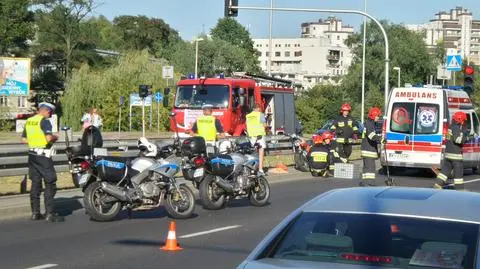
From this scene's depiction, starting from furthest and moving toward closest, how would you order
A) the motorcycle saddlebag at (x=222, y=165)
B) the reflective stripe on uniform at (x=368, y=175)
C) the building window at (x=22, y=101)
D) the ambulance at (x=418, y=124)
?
1. the building window at (x=22, y=101)
2. the ambulance at (x=418, y=124)
3. the reflective stripe on uniform at (x=368, y=175)
4. the motorcycle saddlebag at (x=222, y=165)

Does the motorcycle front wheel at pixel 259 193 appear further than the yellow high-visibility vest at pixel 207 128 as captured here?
No

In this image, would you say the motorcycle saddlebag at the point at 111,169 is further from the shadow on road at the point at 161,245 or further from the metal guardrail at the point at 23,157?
the metal guardrail at the point at 23,157

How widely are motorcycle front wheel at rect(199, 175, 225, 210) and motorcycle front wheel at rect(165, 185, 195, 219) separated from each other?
964mm

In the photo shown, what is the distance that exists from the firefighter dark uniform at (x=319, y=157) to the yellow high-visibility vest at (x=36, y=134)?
1074 cm

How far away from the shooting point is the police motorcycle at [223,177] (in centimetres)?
1455

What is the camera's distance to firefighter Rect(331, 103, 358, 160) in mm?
21641

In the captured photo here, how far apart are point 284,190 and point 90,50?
246 ft

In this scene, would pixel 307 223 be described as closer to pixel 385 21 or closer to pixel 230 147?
pixel 230 147

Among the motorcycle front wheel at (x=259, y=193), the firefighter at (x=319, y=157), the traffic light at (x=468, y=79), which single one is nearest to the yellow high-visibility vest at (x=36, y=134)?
the motorcycle front wheel at (x=259, y=193)

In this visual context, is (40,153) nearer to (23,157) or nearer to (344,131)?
(23,157)

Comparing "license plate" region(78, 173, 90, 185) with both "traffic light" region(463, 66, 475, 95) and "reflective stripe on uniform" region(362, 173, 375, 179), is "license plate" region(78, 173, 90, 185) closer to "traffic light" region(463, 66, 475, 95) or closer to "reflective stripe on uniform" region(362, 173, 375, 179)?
"reflective stripe on uniform" region(362, 173, 375, 179)

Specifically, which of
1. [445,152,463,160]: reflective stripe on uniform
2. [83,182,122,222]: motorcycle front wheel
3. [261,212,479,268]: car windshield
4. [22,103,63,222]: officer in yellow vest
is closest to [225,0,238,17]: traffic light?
[445,152,463,160]: reflective stripe on uniform

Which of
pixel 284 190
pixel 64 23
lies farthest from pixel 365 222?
pixel 64 23

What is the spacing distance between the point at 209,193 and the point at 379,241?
33.0 ft
